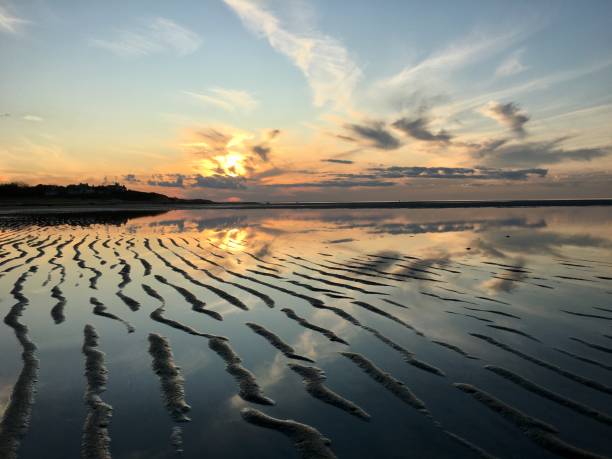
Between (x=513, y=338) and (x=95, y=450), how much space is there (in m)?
5.92

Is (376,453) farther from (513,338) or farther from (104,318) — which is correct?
(104,318)

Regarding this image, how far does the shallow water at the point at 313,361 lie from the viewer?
12.4 feet

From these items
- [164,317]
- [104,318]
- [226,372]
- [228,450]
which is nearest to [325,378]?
[226,372]

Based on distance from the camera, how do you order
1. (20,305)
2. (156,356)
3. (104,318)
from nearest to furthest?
(156,356), (104,318), (20,305)

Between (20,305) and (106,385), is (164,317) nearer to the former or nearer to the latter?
(106,385)

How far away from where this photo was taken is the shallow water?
149 inches

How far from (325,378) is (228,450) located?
1.74m

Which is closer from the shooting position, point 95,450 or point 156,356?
point 95,450

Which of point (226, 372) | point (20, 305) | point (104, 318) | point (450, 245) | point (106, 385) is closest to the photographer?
point (106, 385)

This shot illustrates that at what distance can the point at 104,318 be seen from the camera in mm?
7719

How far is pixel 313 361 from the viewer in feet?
18.4

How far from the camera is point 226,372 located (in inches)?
208

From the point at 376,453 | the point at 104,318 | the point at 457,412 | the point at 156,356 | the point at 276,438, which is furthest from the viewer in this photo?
the point at 104,318

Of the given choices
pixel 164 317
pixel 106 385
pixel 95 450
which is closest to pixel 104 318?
pixel 164 317
